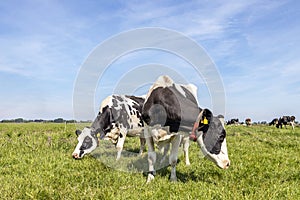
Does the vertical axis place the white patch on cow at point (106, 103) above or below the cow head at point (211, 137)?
above

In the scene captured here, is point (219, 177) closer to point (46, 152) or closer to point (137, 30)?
point (137, 30)

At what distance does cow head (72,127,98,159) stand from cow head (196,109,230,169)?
14.0 ft

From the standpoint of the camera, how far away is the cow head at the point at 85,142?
9255mm

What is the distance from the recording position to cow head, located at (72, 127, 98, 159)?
9.25m

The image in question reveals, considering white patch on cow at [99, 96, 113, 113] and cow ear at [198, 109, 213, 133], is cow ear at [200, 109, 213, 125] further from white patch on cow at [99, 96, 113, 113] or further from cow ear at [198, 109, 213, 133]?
white patch on cow at [99, 96, 113, 113]

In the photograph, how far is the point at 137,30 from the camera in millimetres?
8688

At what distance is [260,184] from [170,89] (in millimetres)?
2943

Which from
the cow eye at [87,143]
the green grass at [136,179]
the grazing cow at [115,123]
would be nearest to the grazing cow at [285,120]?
the grazing cow at [115,123]

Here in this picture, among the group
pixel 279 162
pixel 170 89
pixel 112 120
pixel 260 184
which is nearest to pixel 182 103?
pixel 170 89

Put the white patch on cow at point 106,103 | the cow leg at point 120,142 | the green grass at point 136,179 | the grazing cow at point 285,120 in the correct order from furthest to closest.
A: the grazing cow at point 285,120
the white patch on cow at point 106,103
the cow leg at point 120,142
the green grass at point 136,179

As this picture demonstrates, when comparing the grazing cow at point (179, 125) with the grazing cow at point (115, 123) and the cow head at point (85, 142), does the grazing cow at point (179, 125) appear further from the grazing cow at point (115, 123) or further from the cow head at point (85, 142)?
the grazing cow at point (115, 123)

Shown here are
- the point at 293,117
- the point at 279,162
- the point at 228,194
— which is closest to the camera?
Answer: the point at 228,194

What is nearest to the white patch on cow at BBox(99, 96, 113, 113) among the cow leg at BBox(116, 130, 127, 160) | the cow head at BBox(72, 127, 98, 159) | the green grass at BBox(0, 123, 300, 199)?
the cow leg at BBox(116, 130, 127, 160)

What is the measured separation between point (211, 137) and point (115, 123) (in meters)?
5.27
